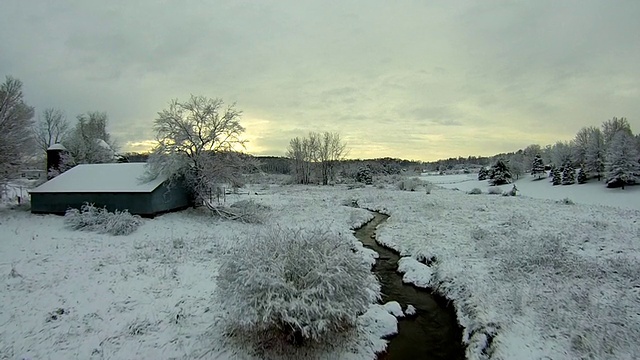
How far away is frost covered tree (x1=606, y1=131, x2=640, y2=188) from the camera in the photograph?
37.8 metres

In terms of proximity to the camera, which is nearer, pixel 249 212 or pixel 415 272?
pixel 415 272

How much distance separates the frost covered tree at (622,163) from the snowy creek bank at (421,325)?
40.5 m

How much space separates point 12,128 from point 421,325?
2848 cm

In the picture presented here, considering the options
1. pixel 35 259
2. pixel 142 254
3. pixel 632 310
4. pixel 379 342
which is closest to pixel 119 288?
pixel 142 254

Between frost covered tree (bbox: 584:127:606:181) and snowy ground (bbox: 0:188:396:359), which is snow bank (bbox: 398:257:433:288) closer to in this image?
snowy ground (bbox: 0:188:396:359)

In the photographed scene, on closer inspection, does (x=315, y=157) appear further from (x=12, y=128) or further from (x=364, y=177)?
(x=12, y=128)

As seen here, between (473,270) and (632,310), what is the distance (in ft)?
14.6

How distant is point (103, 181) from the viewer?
71.8ft

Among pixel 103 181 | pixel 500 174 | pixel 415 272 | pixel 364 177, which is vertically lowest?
pixel 415 272

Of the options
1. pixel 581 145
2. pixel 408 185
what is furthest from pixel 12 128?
pixel 581 145

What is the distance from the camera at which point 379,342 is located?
Answer: 329 inches

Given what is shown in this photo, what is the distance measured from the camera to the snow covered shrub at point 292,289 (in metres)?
6.58

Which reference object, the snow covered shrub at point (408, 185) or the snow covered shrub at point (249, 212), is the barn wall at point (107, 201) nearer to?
the snow covered shrub at point (249, 212)

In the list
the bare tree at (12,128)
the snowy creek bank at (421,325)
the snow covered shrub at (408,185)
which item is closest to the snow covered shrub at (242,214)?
the snowy creek bank at (421,325)
